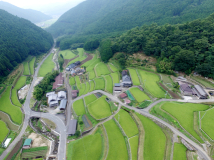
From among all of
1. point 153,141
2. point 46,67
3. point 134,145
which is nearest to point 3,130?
point 134,145

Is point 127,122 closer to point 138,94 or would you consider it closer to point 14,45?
point 138,94

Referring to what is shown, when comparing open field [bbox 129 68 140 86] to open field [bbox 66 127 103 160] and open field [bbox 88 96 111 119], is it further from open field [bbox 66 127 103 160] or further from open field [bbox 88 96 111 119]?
open field [bbox 66 127 103 160]

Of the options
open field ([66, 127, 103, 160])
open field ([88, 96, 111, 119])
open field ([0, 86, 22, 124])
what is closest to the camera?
open field ([66, 127, 103, 160])

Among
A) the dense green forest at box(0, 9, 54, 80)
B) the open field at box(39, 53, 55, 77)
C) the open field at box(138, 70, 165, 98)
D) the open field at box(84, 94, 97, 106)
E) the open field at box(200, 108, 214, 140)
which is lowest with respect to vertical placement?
the open field at box(84, 94, 97, 106)

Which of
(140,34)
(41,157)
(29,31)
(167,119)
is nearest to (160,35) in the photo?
(140,34)

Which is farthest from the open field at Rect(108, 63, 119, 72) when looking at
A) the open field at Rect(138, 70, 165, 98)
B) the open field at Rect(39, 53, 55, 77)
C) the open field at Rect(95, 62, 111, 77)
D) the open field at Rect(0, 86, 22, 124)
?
the open field at Rect(0, 86, 22, 124)

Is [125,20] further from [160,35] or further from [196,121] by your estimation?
[196,121]

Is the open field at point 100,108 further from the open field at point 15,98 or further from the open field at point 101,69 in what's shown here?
the open field at point 15,98
